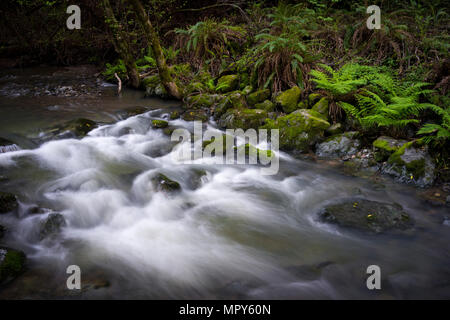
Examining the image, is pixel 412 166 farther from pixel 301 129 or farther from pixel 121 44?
pixel 121 44

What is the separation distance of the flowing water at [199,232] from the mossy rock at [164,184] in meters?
0.10

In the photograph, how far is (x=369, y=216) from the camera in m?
3.72

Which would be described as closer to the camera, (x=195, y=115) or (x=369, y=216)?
(x=369, y=216)

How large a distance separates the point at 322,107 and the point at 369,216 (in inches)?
119

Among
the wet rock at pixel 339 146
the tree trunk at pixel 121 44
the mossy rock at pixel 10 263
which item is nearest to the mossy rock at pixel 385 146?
A: the wet rock at pixel 339 146

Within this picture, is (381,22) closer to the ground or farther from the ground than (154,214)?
farther from the ground

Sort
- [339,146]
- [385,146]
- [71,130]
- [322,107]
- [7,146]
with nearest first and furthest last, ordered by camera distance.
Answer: [385,146]
[7,146]
[339,146]
[322,107]
[71,130]

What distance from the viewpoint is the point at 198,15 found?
11.1 m

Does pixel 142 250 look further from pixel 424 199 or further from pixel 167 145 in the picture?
pixel 424 199

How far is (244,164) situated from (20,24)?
12.4 metres

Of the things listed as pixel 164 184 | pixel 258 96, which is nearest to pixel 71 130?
pixel 164 184

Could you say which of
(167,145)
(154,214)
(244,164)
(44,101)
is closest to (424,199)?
(244,164)

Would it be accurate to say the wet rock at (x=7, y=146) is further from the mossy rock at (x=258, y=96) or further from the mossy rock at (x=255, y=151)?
the mossy rock at (x=258, y=96)
